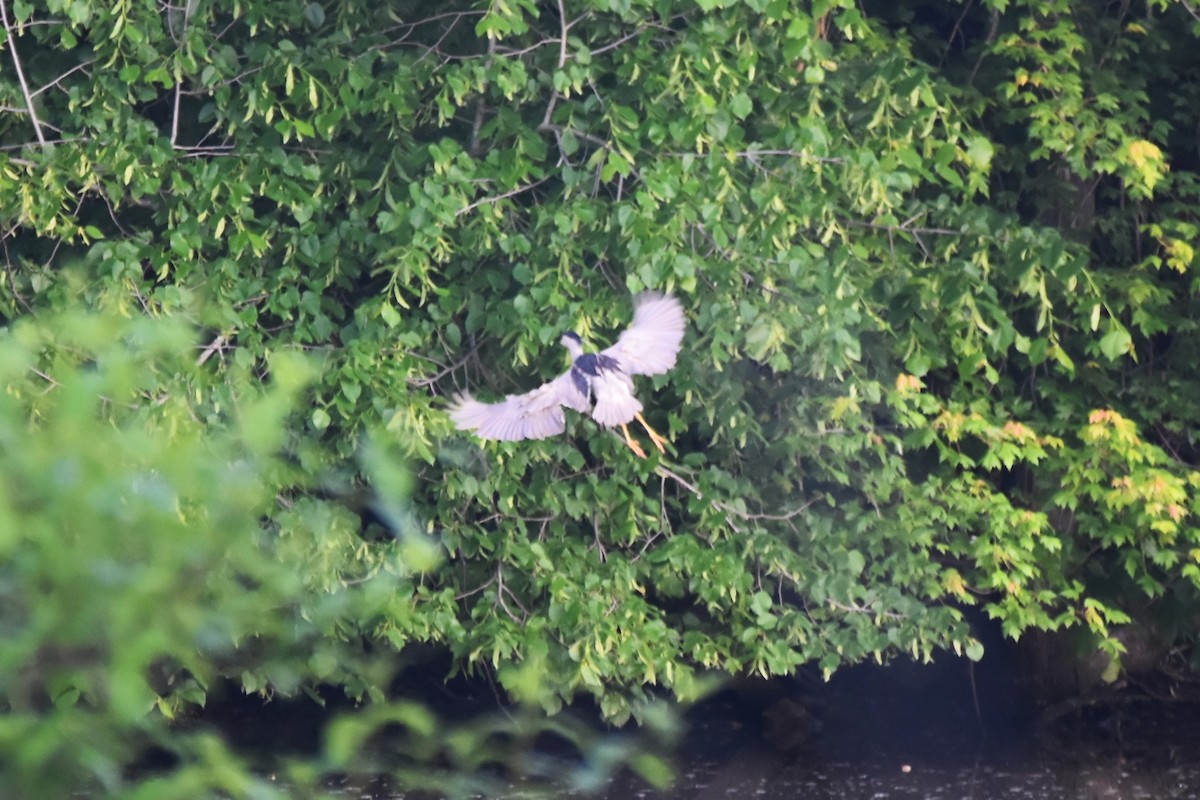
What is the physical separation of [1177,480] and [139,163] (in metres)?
3.99

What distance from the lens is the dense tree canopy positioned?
4934 mm

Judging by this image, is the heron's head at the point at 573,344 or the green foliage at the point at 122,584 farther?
the heron's head at the point at 573,344

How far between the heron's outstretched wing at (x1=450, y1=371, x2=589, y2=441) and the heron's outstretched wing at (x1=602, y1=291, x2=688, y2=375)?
8.5 inches

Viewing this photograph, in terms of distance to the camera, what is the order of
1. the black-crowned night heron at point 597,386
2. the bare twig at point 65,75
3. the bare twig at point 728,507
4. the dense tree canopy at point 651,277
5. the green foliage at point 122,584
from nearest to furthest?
the green foliage at point 122,584 < the black-crowned night heron at point 597,386 < the dense tree canopy at point 651,277 < the bare twig at point 65,75 < the bare twig at point 728,507

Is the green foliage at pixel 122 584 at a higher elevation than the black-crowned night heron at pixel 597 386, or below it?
below

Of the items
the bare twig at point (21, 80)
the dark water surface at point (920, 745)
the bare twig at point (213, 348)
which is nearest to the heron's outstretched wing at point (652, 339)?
the bare twig at point (213, 348)

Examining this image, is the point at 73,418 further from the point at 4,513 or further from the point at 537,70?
the point at 537,70

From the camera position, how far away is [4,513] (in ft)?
3.91

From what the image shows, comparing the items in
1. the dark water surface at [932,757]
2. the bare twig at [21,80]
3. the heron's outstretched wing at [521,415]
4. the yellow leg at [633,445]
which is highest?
the bare twig at [21,80]

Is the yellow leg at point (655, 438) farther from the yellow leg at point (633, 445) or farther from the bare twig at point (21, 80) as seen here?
the bare twig at point (21, 80)

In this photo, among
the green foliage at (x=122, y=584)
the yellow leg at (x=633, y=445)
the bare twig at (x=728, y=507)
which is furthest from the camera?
the bare twig at (x=728, y=507)

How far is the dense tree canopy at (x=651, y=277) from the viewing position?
493cm

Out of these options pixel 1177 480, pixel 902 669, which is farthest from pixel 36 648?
pixel 902 669

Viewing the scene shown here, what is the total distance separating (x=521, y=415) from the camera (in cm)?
492
